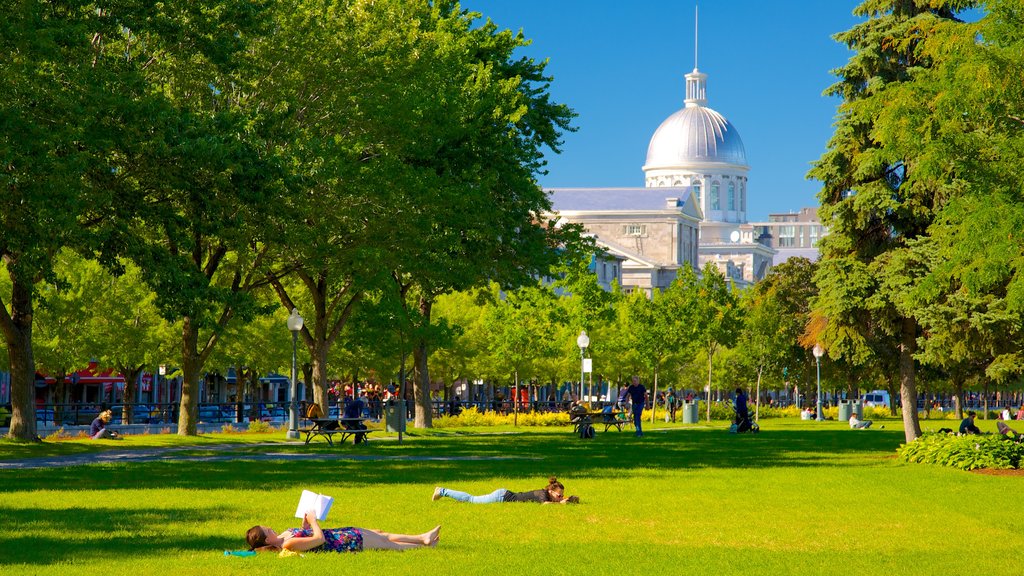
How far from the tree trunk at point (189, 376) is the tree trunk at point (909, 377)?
1688 centimetres

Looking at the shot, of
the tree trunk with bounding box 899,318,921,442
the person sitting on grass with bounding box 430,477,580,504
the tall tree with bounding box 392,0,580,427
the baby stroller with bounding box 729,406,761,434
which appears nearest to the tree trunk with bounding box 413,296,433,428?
Result: the tall tree with bounding box 392,0,580,427

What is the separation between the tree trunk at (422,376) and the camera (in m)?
44.4

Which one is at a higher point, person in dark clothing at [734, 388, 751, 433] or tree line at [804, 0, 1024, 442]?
tree line at [804, 0, 1024, 442]

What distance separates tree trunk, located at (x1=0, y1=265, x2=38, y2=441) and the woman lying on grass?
61.7 ft

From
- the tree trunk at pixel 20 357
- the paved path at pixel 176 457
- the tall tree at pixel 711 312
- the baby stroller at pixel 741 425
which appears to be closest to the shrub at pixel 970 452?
the paved path at pixel 176 457

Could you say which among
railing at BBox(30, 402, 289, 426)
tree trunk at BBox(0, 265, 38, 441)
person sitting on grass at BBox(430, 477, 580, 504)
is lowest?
person sitting on grass at BBox(430, 477, 580, 504)

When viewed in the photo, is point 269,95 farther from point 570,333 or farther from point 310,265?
point 570,333

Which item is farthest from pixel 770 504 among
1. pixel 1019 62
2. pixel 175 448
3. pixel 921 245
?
pixel 175 448

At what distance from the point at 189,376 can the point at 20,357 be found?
6207 mm

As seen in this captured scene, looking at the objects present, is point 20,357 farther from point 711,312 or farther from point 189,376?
point 711,312

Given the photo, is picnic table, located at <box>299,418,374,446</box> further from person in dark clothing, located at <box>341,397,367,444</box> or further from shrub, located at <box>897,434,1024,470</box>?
shrub, located at <box>897,434,1024,470</box>

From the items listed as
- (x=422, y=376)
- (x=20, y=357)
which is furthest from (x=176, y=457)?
(x=422, y=376)

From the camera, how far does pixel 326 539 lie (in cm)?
1280

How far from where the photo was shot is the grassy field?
12320 mm
